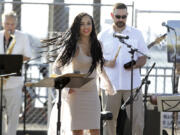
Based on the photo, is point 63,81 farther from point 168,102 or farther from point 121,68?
point 121,68

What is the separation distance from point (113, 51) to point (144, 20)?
1.75m

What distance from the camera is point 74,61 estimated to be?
729cm

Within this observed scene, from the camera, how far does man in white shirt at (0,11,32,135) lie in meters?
8.76

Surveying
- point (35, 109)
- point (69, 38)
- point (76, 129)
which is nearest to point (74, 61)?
point (69, 38)

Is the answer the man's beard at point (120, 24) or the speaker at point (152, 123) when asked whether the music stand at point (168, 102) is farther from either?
the speaker at point (152, 123)

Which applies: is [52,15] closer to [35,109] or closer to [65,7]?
[65,7]

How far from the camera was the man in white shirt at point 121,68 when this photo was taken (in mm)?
8594

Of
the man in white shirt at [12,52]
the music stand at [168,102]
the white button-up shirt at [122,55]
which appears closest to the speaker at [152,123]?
the white button-up shirt at [122,55]

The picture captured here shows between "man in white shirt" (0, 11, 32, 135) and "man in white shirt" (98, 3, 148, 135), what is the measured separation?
3.99 feet

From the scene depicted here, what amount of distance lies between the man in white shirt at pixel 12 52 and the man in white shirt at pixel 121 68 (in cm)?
122

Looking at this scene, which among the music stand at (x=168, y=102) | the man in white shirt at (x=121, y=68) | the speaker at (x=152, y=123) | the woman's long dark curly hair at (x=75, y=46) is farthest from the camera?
the speaker at (x=152, y=123)

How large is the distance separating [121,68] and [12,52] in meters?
1.63

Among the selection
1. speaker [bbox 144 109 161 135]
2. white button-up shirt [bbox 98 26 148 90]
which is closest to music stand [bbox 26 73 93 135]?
white button-up shirt [bbox 98 26 148 90]

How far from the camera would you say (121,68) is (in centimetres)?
861
